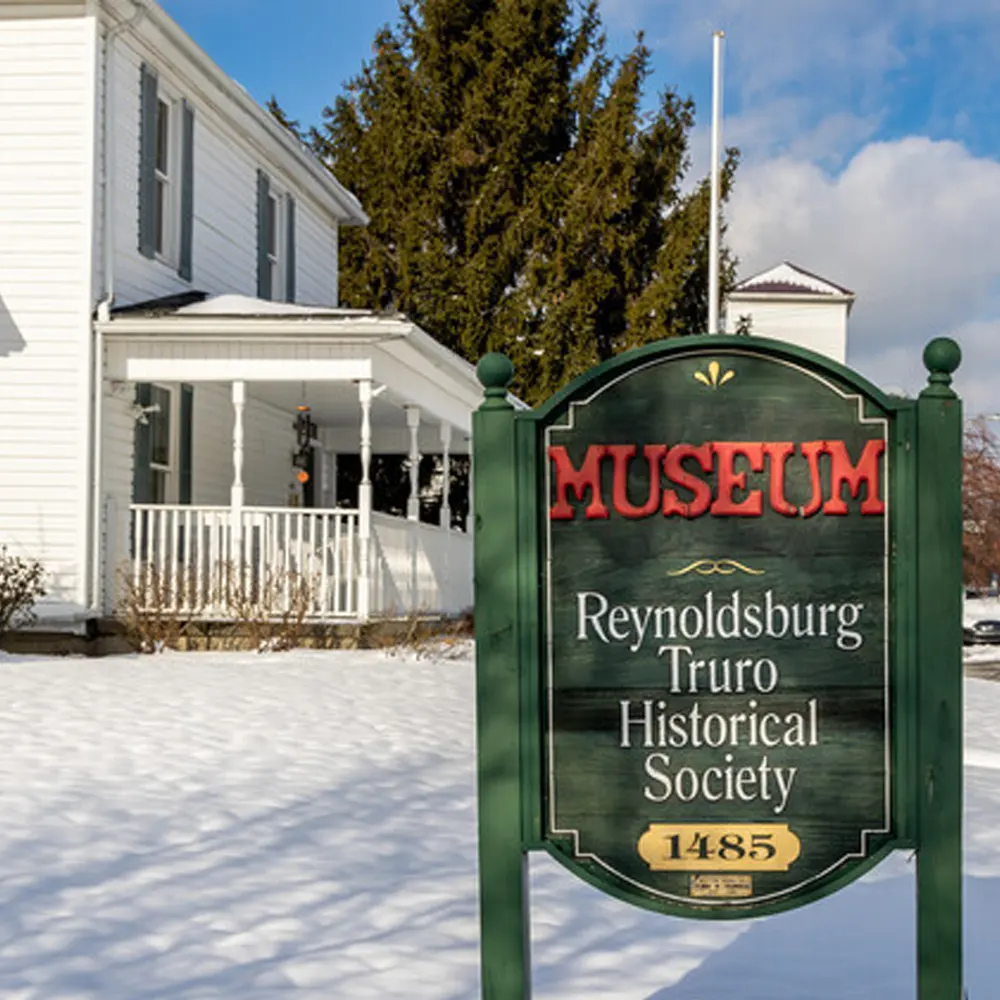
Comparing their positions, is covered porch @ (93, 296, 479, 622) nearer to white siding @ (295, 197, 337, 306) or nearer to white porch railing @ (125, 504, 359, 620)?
white porch railing @ (125, 504, 359, 620)

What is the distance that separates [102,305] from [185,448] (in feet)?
8.59

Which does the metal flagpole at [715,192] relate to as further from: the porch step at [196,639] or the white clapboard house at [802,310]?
the white clapboard house at [802,310]

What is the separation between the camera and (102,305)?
1493cm

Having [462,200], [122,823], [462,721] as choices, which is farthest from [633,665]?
[462,200]

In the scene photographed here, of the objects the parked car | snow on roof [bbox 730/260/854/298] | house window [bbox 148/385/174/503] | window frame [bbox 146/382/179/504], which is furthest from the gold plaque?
snow on roof [bbox 730/260/854/298]

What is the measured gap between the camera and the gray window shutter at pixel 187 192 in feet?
56.2

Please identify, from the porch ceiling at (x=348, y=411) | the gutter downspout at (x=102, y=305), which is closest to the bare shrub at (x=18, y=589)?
the gutter downspout at (x=102, y=305)

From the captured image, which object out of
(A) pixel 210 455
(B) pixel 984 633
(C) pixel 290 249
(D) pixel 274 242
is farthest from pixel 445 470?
(B) pixel 984 633

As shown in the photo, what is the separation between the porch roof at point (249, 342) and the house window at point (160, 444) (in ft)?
3.68

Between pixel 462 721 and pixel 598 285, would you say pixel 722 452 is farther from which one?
pixel 598 285

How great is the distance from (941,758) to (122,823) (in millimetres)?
4291

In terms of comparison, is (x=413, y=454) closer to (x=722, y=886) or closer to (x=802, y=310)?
(x=722, y=886)

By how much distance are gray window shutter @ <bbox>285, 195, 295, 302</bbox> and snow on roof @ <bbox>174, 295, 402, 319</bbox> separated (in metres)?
5.21

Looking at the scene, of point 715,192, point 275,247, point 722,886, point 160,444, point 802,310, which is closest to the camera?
point 722,886
